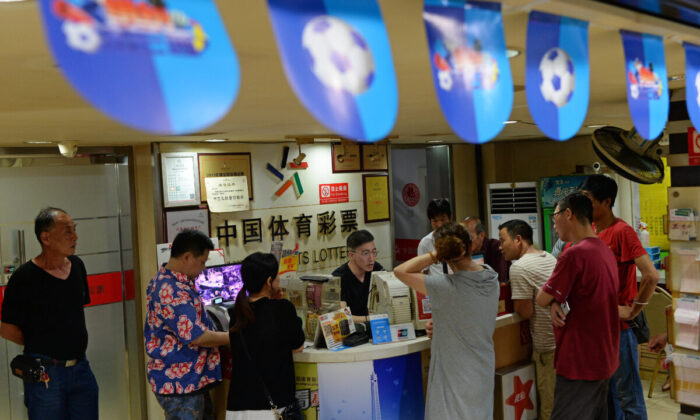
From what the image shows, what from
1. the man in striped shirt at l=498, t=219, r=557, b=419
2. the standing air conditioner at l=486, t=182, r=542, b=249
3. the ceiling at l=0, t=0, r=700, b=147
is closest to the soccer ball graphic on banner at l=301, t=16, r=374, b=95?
the ceiling at l=0, t=0, r=700, b=147

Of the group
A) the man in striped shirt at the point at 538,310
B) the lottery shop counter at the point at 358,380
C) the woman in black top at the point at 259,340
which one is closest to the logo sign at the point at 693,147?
the man in striped shirt at the point at 538,310

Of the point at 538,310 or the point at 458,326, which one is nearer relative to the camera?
the point at 458,326

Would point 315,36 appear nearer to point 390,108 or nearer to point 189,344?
point 390,108

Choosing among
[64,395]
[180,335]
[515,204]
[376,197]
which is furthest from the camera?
[515,204]

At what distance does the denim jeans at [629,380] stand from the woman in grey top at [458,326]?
1.02 meters

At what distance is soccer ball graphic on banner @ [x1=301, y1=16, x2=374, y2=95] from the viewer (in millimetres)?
1320

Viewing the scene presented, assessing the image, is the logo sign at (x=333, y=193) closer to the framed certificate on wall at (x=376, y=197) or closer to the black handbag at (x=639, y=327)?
the framed certificate on wall at (x=376, y=197)

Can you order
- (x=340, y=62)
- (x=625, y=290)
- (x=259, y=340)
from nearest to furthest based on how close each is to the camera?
(x=340, y=62) → (x=259, y=340) → (x=625, y=290)

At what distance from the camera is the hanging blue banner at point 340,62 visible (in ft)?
4.22

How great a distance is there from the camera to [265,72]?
8.41ft

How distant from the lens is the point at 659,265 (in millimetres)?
7477

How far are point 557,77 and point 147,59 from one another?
1237 millimetres

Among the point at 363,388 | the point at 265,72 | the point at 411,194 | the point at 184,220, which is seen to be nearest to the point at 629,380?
the point at 363,388

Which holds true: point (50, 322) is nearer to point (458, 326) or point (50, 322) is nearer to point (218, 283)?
point (218, 283)
